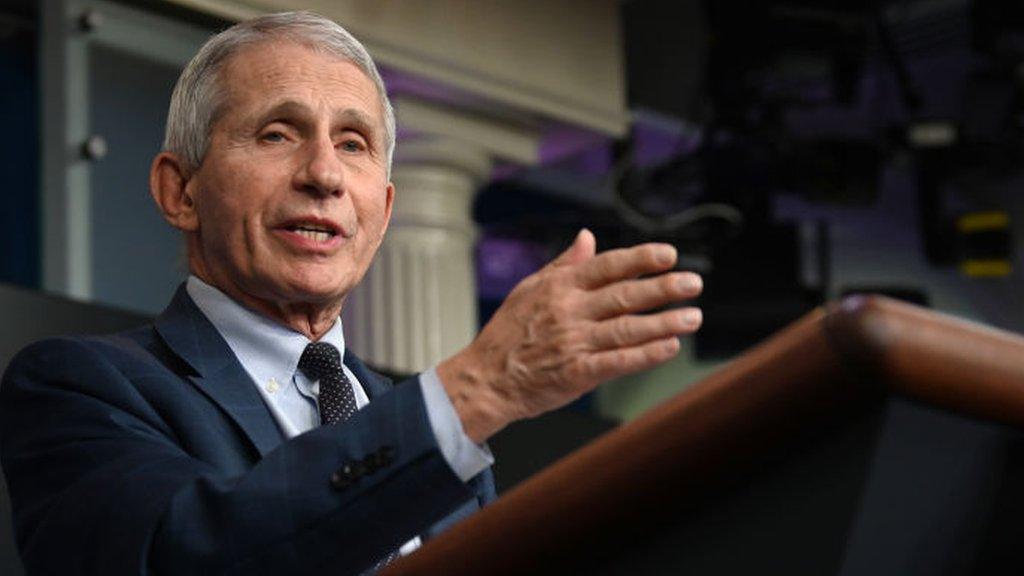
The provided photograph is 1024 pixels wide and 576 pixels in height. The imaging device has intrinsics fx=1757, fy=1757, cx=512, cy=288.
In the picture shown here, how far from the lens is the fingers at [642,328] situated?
0.79 metres

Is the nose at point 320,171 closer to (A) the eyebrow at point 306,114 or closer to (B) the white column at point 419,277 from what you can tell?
(A) the eyebrow at point 306,114

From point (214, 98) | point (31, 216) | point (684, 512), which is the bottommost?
point (31, 216)

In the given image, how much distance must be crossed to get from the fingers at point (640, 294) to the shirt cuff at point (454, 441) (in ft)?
0.31

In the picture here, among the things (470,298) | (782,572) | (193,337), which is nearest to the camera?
(782,572)

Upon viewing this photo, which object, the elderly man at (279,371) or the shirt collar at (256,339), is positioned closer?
the elderly man at (279,371)

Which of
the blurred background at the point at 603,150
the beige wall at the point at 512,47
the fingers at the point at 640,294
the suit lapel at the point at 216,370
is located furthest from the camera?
the beige wall at the point at 512,47

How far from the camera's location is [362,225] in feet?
4.34

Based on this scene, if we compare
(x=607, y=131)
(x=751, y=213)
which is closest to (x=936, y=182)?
(x=751, y=213)

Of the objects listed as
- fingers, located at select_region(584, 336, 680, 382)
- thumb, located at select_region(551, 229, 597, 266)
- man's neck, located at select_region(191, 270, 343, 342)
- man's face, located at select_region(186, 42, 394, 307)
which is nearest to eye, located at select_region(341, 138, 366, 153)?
man's face, located at select_region(186, 42, 394, 307)

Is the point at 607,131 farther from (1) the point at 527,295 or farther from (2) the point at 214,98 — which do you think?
(1) the point at 527,295

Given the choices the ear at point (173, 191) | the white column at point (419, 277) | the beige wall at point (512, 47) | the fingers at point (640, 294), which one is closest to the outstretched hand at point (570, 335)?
the fingers at point (640, 294)

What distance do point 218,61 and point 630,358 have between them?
0.63 meters

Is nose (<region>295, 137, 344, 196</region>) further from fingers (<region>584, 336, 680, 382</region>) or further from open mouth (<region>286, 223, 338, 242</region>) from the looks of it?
fingers (<region>584, 336, 680, 382</region>)

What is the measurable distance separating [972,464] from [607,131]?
11.0ft
